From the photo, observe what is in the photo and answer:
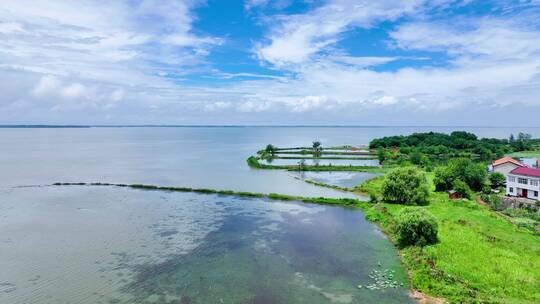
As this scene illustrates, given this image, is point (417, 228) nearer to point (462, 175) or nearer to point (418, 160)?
point (462, 175)

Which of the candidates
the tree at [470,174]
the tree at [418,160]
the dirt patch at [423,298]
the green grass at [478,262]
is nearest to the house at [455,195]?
the tree at [470,174]

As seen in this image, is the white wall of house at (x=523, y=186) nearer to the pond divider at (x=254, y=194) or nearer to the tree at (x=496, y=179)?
the tree at (x=496, y=179)

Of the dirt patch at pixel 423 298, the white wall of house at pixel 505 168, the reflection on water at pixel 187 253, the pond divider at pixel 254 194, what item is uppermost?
the white wall of house at pixel 505 168

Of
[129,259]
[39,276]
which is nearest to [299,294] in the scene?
[129,259]

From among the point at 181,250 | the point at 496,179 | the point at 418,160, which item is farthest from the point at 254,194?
the point at 418,160

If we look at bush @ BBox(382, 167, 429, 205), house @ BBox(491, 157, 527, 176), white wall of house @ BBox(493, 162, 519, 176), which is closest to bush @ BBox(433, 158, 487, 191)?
house @ BBox(491, 157, 527, 176)

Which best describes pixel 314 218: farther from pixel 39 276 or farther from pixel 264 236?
pixel 39 276

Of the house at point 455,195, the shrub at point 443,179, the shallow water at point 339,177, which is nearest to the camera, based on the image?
the house at point 455,195
